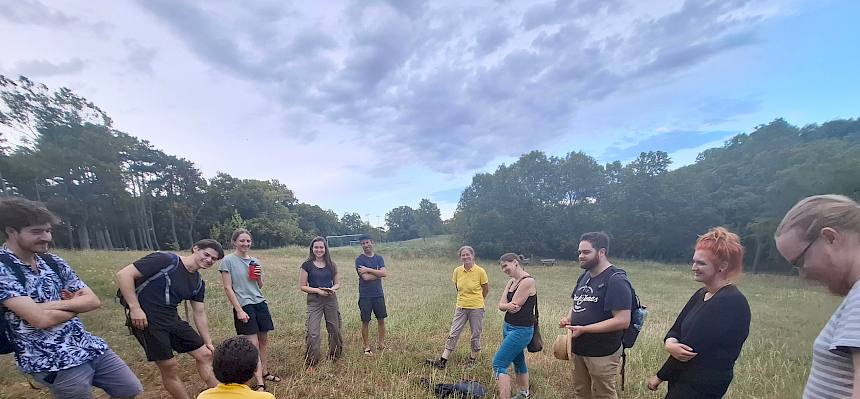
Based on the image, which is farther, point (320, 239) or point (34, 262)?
point (320, 239)

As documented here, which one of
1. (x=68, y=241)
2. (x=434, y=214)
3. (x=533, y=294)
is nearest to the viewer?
(x=533, y=294)

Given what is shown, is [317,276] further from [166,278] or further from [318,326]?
[166,278]

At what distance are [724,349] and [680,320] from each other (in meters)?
0.40

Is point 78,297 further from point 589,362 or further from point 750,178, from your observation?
point 750,178

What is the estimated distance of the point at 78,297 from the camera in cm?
273

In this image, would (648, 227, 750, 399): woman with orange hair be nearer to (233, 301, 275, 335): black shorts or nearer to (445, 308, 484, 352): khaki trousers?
(445, 308, 484, 352): khaki trousers

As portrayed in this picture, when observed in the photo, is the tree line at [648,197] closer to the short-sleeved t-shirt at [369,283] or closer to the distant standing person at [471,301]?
the distant standing person at [471,301]

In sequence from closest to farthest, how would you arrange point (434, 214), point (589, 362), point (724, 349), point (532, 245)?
point (724, 349) → point (589, 362) → point (532, 245) → point (434, 214)

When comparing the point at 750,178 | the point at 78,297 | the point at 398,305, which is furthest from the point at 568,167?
the point at 78,297

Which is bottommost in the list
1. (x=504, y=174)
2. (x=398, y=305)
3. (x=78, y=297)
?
(x=398, y=305)

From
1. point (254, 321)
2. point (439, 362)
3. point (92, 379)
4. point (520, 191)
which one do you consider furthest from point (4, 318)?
point (520, 191)

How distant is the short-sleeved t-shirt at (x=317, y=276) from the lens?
5.57 metres

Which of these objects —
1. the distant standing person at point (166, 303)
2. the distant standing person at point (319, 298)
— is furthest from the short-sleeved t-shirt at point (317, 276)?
the distant standing person at point (166, 303)

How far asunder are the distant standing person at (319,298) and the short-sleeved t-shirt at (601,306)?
3493 mm
